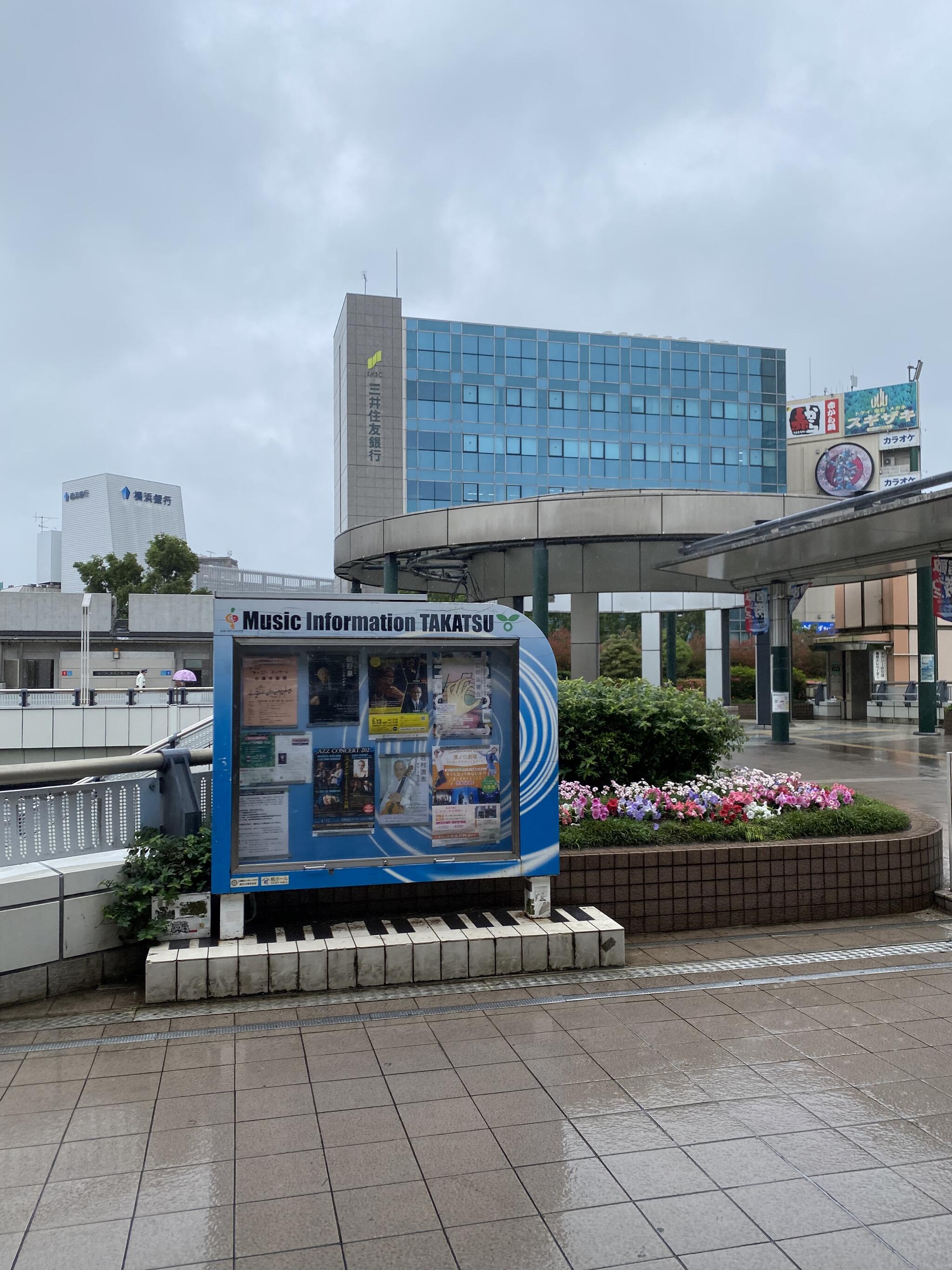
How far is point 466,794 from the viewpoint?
6.42 metres

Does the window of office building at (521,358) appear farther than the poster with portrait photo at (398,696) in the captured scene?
Yes

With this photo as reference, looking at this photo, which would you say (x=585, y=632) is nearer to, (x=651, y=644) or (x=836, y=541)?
(x=836, y=541)

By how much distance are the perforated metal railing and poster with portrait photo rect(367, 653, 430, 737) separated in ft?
4.42

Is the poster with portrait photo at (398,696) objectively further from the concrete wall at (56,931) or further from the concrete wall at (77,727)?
the concrete wall at (77,727)

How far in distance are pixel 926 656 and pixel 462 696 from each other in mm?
23963

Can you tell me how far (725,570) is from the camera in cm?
2097

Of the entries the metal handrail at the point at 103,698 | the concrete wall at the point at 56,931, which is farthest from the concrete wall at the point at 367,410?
the concrete wall at the point at 56,931

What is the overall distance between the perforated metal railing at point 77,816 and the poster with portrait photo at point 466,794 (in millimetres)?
1545

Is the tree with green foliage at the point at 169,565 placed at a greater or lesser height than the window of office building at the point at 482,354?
lesser

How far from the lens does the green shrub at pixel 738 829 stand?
7082 millimetres

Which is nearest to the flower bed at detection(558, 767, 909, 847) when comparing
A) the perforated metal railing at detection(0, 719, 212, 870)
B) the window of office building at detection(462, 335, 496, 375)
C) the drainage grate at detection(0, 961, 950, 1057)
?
the drainage grate at detection(0, 961, 950, 1057)

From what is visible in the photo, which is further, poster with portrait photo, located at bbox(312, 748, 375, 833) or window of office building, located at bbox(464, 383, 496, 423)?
window of office building, located at bbox(464, 383, 496, 423)

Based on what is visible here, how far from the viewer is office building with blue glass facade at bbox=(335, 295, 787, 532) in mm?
77875

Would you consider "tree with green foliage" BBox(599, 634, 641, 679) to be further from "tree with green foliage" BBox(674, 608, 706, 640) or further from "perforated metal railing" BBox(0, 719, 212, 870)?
"perforated metal railing" BBox(0, 719, 212, 870)
